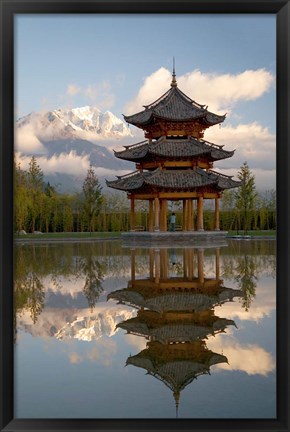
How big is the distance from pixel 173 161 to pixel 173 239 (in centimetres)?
455

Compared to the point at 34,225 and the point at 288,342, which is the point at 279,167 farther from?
the point at 34,225

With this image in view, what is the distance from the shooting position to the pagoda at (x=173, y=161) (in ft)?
70.8

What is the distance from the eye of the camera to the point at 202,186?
21.4 meters

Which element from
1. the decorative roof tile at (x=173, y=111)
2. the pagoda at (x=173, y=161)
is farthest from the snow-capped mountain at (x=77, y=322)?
the decorative roof tile at (x=173, y=111)

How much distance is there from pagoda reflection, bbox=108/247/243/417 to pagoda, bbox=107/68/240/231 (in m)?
11.9

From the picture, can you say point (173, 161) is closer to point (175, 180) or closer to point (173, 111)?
point (175, 180)

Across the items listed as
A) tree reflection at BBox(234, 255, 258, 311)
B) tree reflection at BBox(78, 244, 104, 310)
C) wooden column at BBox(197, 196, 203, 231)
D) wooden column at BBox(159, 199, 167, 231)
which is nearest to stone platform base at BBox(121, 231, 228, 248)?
wooden column at BBox(197, 196, 203, 231)

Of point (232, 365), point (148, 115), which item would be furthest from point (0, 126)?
point (148, 115)

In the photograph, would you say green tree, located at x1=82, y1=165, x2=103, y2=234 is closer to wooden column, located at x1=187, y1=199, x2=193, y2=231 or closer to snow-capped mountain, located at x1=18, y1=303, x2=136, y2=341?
wooden column, located at x1=187, y1=199, x2=193, y2=231

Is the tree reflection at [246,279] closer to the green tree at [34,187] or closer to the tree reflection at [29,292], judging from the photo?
the tree reflection at [29,292]

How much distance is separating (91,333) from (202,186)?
55.9 ft

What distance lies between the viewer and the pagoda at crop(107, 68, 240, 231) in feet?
70.8

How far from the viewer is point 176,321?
5.29 meters

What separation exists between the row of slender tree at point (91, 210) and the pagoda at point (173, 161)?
16.9ft
